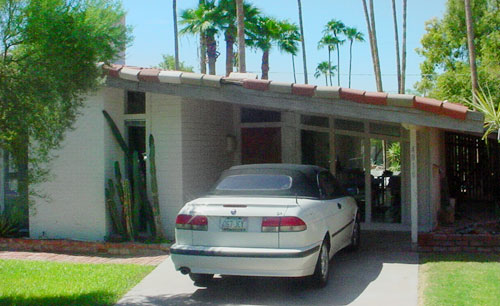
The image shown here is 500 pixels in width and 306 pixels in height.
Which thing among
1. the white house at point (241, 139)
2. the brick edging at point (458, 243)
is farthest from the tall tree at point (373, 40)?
the brick edging at point (458, 243)

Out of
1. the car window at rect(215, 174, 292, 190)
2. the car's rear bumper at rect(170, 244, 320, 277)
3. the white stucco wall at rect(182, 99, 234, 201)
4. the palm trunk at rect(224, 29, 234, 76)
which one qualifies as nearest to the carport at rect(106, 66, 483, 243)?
the white stucco wall at rect(182, 99, 234, 201)

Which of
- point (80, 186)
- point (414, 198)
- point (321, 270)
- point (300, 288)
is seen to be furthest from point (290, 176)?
point (80, 186)

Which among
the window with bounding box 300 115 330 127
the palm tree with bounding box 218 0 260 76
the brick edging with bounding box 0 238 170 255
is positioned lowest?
the brick edging with bounding box 0 238 170 255

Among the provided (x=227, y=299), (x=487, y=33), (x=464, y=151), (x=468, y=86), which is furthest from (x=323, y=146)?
(x=487, y=33)

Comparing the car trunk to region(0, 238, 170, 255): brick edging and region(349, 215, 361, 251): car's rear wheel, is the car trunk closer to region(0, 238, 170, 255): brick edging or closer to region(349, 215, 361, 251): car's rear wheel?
region(349, 215, 361, 251): car's rear wheel

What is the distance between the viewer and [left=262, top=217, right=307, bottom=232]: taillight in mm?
6465

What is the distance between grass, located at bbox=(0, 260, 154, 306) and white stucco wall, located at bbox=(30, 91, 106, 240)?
163cm

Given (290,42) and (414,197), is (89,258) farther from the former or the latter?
(290,42)

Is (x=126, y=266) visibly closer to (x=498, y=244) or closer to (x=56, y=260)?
(x=56, y=260)

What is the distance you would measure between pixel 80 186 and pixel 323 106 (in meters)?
4.64

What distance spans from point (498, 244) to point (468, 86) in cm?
1764

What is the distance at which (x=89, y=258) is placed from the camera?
365 inches

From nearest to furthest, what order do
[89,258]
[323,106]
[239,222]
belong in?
[239,222] < [323,106] < [89,258]

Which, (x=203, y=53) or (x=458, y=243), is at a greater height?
(x=203, y=53)
